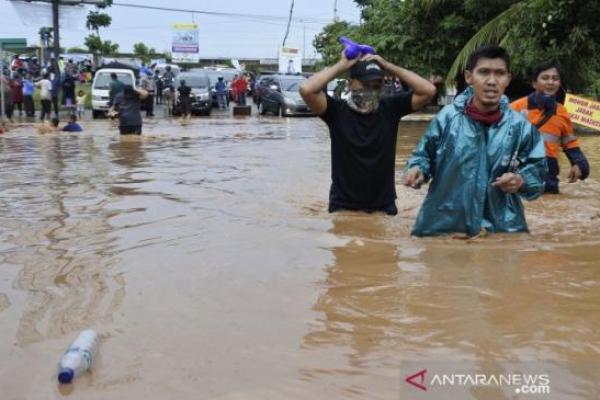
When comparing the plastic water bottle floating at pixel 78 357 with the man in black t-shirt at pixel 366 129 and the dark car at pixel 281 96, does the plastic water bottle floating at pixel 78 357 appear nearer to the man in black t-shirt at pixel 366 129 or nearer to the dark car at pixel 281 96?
the man in black t-shirt at pixel 366 129

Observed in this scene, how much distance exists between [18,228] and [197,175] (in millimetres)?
3912

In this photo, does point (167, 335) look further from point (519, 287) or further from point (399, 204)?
point (399, 204)

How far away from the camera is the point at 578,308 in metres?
3.74

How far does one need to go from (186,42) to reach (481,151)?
5982 cm

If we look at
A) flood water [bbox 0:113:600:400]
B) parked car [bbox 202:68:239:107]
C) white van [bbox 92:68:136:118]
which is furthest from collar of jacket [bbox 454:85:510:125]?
parked car [bbox 202:68:239:107]

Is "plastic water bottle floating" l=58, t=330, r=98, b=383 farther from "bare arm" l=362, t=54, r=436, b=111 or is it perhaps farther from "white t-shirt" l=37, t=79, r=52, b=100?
"white t-shirt" l=37, t=79, r=52, b=100

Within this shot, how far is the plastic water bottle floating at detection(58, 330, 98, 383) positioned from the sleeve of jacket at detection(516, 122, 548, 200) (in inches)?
101

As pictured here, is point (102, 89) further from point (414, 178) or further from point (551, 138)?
point (414, 178)

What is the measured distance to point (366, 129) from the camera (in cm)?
493

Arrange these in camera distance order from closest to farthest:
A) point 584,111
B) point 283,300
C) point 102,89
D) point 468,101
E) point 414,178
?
point 283,300, point 414,178, point 468,101, point 584,111, point 102,89

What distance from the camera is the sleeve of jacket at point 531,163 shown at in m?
4.36

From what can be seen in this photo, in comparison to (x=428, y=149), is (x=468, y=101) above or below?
above

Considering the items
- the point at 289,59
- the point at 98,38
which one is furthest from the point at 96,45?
the point at 289,59

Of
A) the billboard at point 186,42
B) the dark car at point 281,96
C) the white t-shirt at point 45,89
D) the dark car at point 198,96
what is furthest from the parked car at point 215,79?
the billboard at point 186,42
